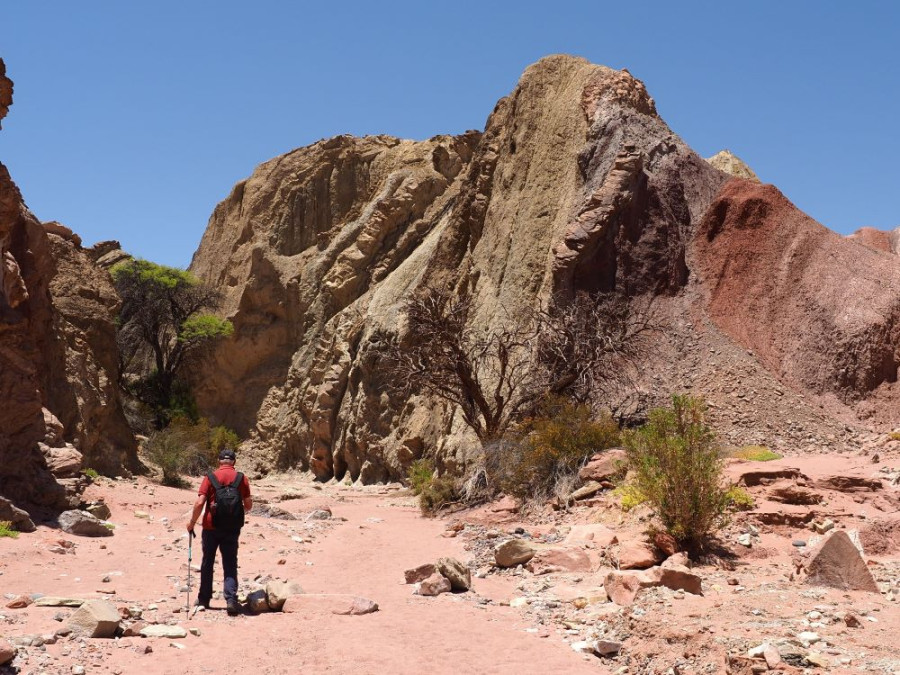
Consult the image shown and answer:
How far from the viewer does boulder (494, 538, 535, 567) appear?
9.54m

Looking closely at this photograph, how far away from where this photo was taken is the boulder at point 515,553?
954cm

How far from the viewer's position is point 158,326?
3266 cm

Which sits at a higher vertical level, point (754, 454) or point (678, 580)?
point (754, 454)

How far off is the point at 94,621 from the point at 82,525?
607 cm

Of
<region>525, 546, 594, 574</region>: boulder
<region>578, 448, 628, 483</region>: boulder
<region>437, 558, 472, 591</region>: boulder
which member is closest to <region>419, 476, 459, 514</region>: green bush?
<region>578, 448, 628, 483</region>: boulder

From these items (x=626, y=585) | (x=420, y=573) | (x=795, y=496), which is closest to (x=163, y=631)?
(x=420, y=573)

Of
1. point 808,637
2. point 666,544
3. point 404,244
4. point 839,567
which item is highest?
point 404,244

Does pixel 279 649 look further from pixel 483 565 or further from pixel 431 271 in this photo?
pixel 431 271

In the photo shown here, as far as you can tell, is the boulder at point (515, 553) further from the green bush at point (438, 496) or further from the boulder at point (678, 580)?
the green bush at point (438, 496)

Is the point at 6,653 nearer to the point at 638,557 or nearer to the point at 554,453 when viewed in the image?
the point at 638,557

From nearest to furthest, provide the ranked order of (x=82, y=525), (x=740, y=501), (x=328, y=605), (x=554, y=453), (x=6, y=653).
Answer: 1. (x=6, y=653)
2. (x=328, y=605)
3. (x=740, y=501)
4. (x=82, y=525)
5. (x=554, y=453)

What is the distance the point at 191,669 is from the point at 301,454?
29.1 m

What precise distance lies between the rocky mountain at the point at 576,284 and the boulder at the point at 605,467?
5413mm

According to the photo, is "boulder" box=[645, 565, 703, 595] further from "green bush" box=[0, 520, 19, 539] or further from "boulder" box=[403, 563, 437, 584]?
"green bush" box=[0, 520, 19, 539]
